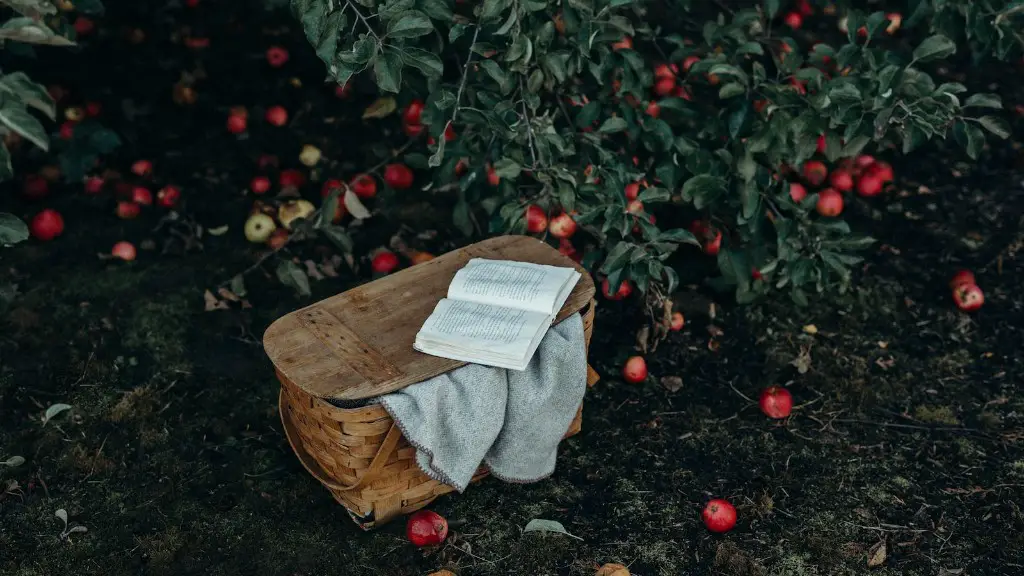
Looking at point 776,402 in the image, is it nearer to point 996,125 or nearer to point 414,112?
point 996,125

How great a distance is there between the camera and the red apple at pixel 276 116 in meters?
4.99

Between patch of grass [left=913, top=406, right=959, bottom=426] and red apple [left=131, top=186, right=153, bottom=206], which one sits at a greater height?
red apple [left=131, top=186, right=153, bottom=206]

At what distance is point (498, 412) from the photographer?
9.48 ft

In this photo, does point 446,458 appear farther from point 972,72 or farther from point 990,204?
point 972,72

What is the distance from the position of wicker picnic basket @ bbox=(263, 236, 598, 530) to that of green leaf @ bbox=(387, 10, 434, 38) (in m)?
0.84

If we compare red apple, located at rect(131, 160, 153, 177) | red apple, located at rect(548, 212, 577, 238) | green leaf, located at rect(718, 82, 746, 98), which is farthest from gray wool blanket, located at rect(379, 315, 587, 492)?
red apple, located at rect(131, 160, 153, 177)

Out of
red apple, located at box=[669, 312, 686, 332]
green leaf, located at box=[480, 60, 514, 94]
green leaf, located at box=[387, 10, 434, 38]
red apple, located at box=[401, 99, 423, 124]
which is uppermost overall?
green leaf, located at box=[387, 10, 434, 38]

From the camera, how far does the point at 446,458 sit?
9.32ft

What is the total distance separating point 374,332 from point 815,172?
8.29 feet

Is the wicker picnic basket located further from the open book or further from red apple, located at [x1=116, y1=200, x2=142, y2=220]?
red apple, located at [x1=116, y1=200, x2=142, y2=220]

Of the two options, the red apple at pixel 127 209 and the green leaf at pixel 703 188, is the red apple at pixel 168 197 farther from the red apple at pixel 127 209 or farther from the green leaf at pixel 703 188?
the green leaf at pixel 703 188

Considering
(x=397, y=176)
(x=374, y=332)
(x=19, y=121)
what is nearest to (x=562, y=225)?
(x=397, y=176)

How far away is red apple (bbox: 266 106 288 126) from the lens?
16.4 ft

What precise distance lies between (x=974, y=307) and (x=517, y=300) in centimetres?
220
